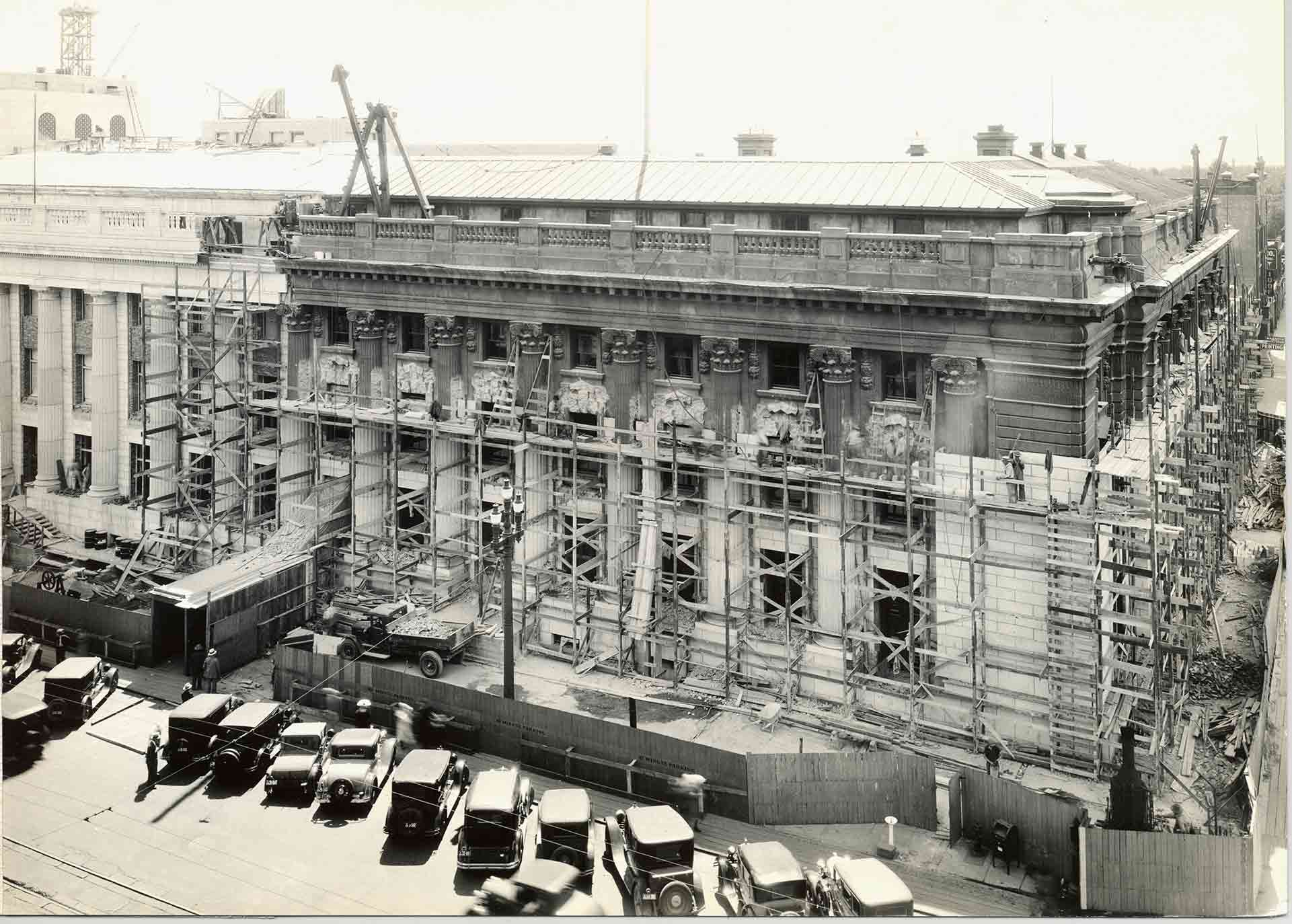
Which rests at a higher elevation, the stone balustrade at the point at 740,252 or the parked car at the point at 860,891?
the stone balustrade at the point at 740,252

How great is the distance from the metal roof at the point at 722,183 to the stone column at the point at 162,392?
739 cm

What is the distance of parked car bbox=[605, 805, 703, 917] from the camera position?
63.3 feet

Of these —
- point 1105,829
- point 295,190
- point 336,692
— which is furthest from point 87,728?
point 1105,829

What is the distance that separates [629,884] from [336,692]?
1050 centimetres

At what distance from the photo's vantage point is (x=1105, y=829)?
1927 cm

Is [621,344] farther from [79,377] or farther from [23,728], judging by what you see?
[79,377]

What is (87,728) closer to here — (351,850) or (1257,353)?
(351,850)

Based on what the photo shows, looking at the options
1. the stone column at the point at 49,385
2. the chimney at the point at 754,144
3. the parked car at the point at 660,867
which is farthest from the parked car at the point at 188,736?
the chimney at the point at 754,144

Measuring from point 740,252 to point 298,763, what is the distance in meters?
14.4

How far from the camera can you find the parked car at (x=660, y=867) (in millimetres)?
19281

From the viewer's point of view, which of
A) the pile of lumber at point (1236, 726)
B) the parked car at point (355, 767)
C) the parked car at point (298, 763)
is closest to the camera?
the parked car at point (355, 767)

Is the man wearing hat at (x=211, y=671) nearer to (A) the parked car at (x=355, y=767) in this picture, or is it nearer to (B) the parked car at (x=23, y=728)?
(B) the parked car at (x=23, y=728)

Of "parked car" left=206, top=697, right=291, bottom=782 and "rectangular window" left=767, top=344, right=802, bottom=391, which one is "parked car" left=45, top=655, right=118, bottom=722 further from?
"rectangular window" left=767, top=344, right=802, bottom=391

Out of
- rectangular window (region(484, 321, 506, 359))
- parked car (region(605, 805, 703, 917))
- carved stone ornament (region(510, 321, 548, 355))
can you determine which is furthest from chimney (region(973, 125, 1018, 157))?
parked car (region(605, 805, 703, 917))
